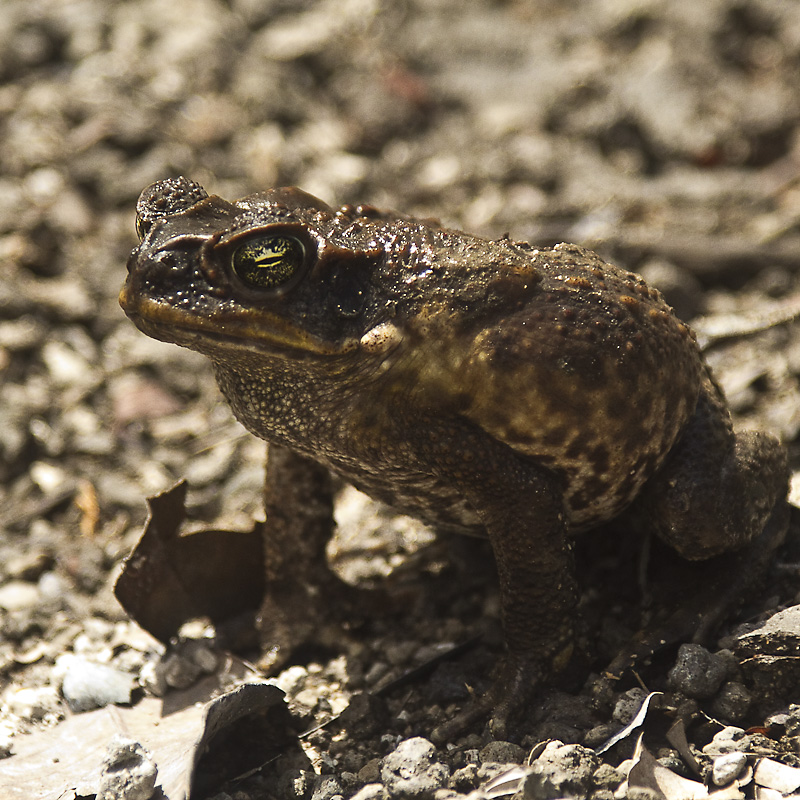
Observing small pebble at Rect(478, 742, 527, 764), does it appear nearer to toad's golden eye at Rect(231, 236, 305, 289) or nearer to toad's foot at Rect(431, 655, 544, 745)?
toad's foot at Rect(431, 655, 544, 745)

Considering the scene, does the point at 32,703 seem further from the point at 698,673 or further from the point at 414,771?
the point at 698,673

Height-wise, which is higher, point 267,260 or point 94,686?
point 267,260

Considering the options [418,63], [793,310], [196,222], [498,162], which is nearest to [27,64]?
[418,63]

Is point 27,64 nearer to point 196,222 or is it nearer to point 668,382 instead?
point 196,222

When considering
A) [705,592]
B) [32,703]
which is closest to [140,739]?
[32,703]

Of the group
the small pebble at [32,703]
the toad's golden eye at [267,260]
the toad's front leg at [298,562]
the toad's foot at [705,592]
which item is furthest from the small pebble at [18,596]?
the toad's foot at [705,592]

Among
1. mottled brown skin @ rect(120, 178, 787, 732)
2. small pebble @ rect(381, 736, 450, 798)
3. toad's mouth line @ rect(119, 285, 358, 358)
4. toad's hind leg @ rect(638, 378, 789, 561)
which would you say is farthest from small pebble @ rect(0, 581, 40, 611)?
toad's hind leg @ rect(638, 378, 789, 561)

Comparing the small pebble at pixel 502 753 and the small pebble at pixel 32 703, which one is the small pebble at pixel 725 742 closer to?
the small pebble at pixel 502 753

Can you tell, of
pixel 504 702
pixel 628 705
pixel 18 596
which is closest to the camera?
pixel 628 705
